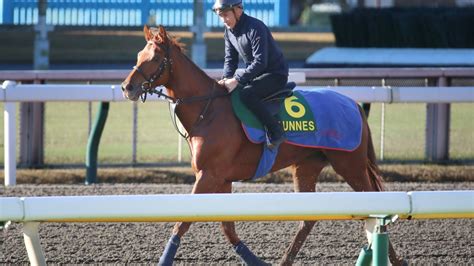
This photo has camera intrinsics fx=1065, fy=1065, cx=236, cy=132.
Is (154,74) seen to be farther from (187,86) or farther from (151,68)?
(187,86)

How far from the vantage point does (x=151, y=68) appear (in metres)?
7.03

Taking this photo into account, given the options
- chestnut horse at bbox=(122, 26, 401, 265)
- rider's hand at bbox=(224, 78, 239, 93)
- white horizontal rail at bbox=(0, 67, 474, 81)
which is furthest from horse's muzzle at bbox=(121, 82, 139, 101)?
white horizontal rail at bbox=(0, 67, 474, 81)

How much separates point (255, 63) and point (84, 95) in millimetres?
3855

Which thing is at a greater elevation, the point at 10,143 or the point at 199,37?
the point at 10,143

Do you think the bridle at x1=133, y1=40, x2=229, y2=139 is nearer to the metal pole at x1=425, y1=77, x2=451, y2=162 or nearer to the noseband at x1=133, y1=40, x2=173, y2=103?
the noseband at x1=133, y1=40, x2=173, y2=103

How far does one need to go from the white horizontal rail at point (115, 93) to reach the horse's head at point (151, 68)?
295 cm

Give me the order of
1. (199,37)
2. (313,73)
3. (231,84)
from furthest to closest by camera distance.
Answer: (199,37) < (313,73) < (231,84)

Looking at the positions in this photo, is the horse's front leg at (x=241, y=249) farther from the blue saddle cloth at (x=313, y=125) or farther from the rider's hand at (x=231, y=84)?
the rider's hand at (x=231, y=84)

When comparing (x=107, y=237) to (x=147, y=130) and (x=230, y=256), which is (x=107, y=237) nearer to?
(x=230, y=256)

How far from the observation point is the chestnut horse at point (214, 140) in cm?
695

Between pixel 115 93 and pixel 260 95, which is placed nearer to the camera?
pixel 260 95

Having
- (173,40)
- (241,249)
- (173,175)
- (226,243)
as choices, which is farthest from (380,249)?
(173,175)

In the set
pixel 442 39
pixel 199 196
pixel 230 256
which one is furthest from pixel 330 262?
pixel 442 39

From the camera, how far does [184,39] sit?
1126 inches
